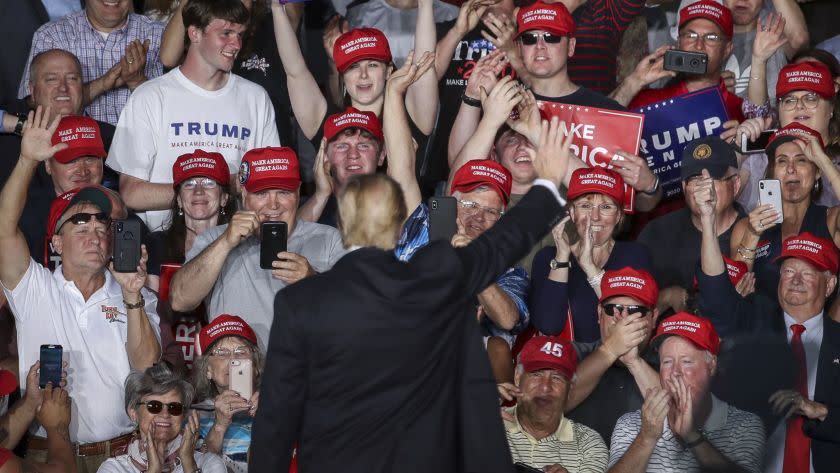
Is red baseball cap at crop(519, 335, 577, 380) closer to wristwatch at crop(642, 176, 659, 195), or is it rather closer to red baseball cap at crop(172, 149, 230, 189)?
wristwatch at crop(642, 176, 659, 195)

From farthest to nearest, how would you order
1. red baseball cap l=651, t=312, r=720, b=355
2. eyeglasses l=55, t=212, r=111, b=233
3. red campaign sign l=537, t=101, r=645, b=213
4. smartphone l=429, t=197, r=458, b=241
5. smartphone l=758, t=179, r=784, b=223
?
red campaign sign l=537, t=101, r=645, b=213
smartphone l=758, t=179, r=784, b=223
eyeglasses l=55, t=212, r=111, b=233
red baseball cap l=651, t=312, r=720, b=355
smartphone l=429, t=197, r=458, b=241

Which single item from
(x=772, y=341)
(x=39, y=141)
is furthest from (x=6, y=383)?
(x=772, y=341)

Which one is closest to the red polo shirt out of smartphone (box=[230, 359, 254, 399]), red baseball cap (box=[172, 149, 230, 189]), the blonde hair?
red baseball cap (box=[172, 149, 230, 189])

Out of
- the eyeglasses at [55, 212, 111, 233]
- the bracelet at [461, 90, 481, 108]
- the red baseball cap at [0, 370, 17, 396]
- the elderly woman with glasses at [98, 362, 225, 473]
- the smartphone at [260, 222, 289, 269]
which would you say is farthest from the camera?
the bracelet at [461, 90, 481, 108]

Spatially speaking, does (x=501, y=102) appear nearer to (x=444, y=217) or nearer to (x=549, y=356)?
(x=549, y=356)

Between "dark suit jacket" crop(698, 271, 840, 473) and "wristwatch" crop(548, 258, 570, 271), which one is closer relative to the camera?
"dark suit jacket" crop(698, 271, 840, 473)

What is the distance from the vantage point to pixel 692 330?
5.18 m

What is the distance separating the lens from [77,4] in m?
7.23

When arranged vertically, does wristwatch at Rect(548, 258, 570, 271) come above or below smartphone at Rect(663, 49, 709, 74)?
below

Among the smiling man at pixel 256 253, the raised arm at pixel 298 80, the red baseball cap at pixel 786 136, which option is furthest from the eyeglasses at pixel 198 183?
the red baseball cap at pixel 786 136

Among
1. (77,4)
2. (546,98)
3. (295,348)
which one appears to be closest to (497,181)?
(546,98)

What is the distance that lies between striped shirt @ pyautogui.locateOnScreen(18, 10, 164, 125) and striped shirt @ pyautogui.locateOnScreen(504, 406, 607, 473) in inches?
109

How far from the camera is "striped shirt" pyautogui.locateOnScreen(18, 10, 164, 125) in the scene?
673cm

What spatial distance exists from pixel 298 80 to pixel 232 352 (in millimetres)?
1577
